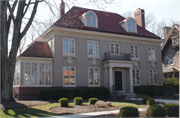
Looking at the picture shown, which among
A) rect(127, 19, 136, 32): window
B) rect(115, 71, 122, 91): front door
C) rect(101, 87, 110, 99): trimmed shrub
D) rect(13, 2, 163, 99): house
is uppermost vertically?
rect(127, 19, 136, 32): window

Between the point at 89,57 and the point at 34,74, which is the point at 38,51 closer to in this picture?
the point at 34,74

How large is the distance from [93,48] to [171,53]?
16.2 m

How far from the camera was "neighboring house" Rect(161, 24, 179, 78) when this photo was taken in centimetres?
3052

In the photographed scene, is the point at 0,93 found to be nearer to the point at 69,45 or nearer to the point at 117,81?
the point at 69,45

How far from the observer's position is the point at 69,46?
68.9 feet

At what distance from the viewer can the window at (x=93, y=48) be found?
22.1 meters

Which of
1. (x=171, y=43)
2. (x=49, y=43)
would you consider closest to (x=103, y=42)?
(x=49, y=43)

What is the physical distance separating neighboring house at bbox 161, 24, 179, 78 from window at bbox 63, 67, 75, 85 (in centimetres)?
1734

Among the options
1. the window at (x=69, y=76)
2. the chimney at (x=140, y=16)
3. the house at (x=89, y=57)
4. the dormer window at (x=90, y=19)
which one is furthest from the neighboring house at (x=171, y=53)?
the window at (x=69, y=76)

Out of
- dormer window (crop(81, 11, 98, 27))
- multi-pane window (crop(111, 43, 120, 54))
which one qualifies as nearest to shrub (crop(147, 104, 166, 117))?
multi-pane window (crop(111, 43, 120, 54))

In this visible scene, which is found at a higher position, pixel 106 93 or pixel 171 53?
pixel 171 53

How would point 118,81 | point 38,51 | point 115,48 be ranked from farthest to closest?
point 115,48
point 118,81
point 38,51

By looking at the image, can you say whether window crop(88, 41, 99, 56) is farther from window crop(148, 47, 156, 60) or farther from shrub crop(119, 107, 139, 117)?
shrub crop(119, 107, 139, 117)

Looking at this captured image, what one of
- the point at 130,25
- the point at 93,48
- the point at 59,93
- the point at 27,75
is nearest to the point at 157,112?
the point at 59,93
